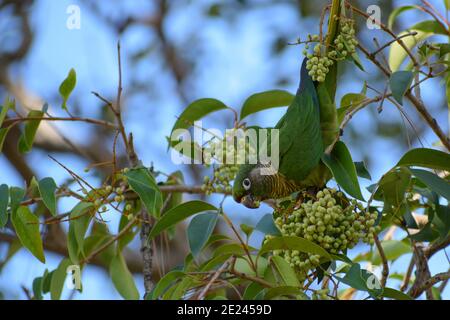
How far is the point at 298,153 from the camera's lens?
2105 millimetres

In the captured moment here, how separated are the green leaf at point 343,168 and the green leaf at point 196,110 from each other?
0.54 meters

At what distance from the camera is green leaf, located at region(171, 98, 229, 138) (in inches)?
91.2

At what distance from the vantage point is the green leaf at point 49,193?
1901mm

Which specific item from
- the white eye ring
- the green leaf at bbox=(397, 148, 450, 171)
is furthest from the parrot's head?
the green leaf at bbox=(397, 148, 450, 171)

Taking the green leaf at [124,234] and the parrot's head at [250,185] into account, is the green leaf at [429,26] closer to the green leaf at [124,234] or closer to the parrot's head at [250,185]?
the parrot's head at [250,185]

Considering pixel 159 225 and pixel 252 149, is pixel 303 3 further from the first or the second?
pixel 159 225

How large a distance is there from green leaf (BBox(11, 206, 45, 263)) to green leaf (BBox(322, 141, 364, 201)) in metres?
0.89

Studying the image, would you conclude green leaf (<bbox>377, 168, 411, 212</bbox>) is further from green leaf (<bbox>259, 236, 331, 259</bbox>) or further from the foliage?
green leaf (<bbox>259, 236, 331, 259</bbox>)

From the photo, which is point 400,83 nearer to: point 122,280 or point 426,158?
point 426,158

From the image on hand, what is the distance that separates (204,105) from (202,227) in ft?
2.39

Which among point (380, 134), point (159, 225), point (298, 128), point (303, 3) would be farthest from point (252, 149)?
point (303, 3)

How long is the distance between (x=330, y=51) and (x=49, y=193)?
2.96ft

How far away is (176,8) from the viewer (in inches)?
236

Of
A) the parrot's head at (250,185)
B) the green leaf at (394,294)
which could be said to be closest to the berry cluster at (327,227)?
the green leaf at (394,294)
